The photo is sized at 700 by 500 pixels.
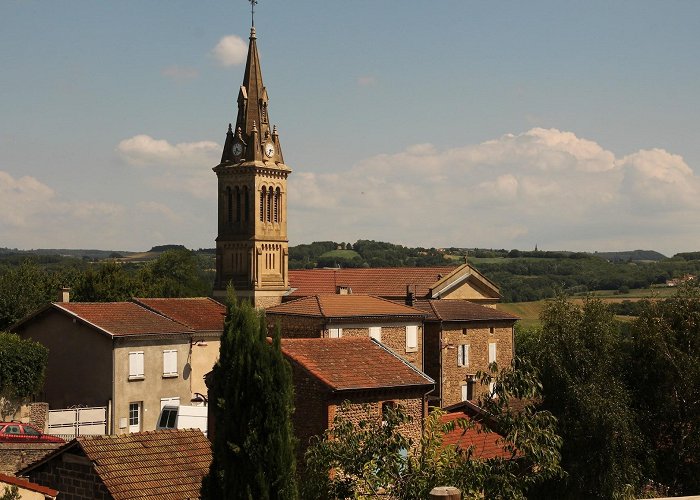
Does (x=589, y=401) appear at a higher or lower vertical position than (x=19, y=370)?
higher

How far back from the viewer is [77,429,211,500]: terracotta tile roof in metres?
19.5

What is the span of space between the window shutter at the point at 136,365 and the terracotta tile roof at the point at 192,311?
13.1ft

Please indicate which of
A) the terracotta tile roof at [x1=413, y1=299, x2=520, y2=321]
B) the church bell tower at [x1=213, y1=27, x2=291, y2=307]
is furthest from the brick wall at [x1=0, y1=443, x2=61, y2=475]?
the church bell tower at [x1=213, y1=27, x2=291, y2=307]

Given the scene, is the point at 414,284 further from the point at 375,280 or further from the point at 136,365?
the point at 136,365

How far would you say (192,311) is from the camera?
4975 centimetres

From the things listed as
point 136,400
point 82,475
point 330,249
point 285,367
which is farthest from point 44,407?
point 330,249

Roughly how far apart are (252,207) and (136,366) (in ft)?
86.1

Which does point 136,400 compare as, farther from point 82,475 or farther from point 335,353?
point 82,475

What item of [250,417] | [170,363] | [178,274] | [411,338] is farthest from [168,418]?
[178,274]

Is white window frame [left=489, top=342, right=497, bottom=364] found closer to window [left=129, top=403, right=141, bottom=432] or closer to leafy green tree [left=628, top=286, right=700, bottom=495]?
leafy green tree [left=628, top=286, right=700, bottom=495]

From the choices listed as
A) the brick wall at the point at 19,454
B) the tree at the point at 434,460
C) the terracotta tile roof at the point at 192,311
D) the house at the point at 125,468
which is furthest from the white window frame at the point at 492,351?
the tree at the point at 434,460

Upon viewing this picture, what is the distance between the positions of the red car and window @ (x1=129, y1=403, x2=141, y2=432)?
770 centimetres

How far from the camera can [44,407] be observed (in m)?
36.6

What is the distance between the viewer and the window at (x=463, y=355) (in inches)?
1916
